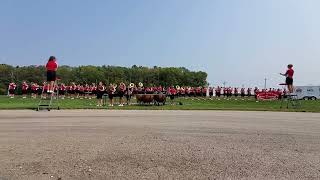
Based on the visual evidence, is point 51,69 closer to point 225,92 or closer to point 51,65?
point 51,65

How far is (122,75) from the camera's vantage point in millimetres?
154125

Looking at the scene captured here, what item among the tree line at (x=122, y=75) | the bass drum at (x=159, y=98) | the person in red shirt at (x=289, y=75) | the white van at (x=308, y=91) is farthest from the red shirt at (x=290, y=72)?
the tree line at (x=122, y=75)

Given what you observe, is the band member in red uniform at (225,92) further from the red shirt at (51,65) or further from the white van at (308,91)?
the red shirt at (51,65)

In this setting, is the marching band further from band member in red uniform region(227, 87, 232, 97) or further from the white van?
the white van

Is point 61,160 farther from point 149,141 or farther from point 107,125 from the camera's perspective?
point 107,125

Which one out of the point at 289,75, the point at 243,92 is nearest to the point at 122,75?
the point at 243,92

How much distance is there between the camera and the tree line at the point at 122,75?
13912 cm

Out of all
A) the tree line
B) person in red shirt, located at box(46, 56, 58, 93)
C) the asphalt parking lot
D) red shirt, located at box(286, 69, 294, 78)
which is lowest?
the asphalt parking lot

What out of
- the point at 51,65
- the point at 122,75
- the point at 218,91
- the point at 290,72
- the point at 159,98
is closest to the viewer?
the point at 51,65

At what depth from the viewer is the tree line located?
13912 cm

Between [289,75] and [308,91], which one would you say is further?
[308,91]

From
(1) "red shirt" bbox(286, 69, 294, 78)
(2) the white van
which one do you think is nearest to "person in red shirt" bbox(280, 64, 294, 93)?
(1) "red shirt" bbox(286, 69, 294, 78)

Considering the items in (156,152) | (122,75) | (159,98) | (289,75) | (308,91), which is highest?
(122,75)

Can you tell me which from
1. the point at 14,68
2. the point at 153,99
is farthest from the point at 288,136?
the point at 14,68
